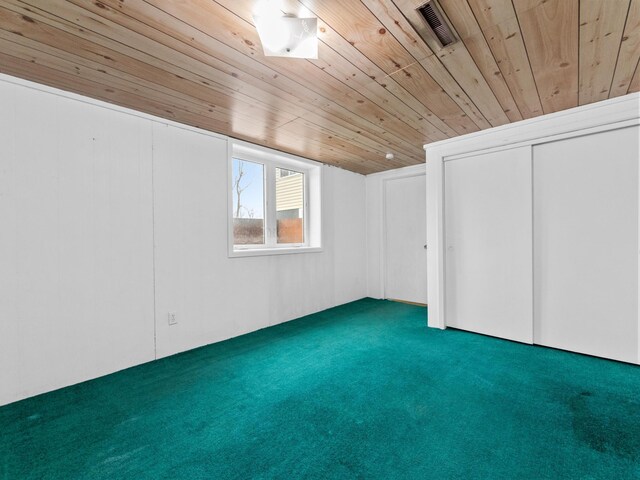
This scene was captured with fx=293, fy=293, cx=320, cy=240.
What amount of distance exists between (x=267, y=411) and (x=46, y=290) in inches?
74.0

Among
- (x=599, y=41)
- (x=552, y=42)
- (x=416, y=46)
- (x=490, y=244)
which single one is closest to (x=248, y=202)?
(x=416, y=46)

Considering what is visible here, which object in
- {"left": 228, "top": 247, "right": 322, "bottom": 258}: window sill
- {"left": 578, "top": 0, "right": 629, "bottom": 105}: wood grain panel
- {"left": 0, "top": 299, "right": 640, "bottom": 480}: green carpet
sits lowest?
{"left": 0, "top": 299, "right": 640, "bottom": 480}: green carpet

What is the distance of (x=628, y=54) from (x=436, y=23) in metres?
1.39

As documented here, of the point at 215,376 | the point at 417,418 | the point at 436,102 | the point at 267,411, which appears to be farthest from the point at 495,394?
the point at 436,102

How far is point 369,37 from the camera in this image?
1.66m

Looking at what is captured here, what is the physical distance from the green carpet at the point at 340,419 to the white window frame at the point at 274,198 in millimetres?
1369

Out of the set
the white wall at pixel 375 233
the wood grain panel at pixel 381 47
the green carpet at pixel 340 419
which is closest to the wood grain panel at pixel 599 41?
A: the wood grain panel at pixel 381 47

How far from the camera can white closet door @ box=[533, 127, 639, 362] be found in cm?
254

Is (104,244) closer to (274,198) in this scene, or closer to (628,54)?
(274,198)

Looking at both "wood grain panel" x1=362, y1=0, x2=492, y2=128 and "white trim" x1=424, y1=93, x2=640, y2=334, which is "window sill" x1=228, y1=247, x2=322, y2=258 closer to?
"white trim" x1=424, y1=93, x2=640, y2=334

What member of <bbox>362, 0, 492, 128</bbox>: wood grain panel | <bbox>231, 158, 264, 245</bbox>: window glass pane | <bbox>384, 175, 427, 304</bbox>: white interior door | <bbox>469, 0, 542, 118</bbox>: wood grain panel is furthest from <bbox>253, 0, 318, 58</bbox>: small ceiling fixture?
<bbox>384, 175, 427, 304</bbox>: white interior door

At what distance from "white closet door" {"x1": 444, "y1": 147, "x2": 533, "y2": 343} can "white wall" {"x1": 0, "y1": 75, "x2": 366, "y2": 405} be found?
243 centimetres

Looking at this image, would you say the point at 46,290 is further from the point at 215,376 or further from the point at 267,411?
the point at 267,411

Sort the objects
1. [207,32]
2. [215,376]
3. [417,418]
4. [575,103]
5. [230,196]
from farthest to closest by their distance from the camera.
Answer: [230,196] → [575,103] → [215,376] → [417,418] → [207,32]
